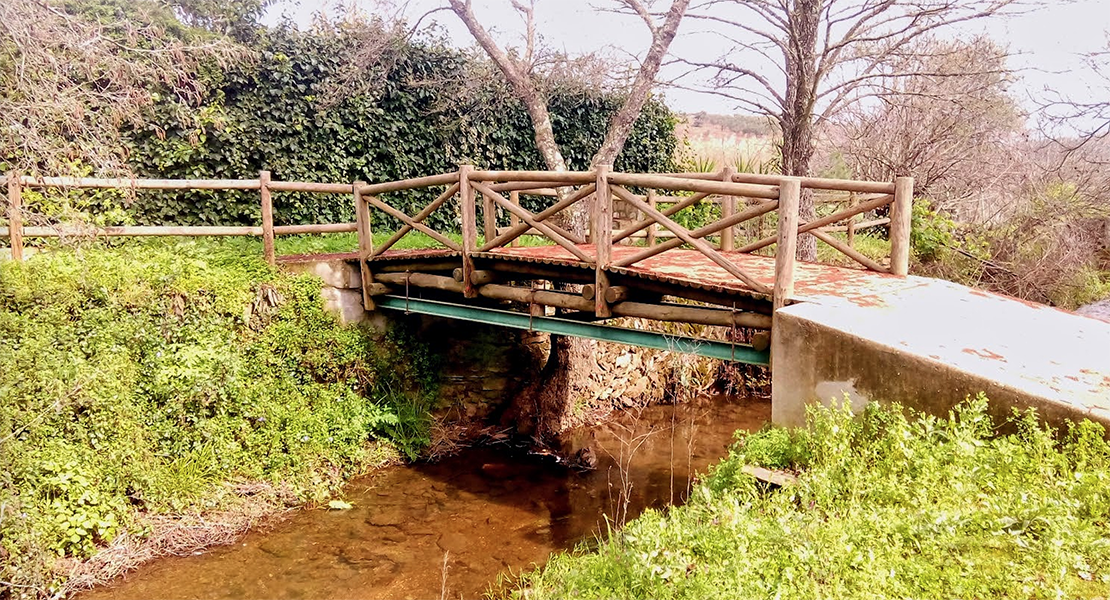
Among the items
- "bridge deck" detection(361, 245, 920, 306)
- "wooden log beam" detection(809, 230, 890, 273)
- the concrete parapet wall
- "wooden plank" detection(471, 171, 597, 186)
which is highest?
"wooden plank" detection(471, 171, 597, 186)

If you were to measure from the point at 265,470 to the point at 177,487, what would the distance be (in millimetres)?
833

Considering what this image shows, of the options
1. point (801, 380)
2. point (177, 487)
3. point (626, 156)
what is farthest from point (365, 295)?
point (626, 156)

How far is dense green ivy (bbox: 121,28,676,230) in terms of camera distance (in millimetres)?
9938

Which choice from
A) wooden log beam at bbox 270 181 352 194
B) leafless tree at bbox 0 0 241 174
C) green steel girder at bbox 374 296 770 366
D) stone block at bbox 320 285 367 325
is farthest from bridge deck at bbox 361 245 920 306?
leafless tree at bbox 0 0 241 174

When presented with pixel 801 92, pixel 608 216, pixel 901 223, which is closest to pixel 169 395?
pixel 608 216

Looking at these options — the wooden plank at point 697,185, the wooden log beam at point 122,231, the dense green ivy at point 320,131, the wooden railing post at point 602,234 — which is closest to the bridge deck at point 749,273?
the wooden railing post at point 602,234

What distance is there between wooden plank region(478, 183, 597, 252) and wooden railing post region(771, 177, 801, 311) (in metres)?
1.67

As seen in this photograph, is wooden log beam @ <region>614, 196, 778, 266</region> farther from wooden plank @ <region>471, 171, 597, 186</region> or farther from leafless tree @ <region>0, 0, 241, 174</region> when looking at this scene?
leafless tree @ <region>0, 0, 241, 174</region>

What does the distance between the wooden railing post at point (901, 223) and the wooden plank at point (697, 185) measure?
140 cm

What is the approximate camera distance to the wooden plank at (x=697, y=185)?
201 inches

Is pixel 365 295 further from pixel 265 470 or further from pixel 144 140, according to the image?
pixel 144 140

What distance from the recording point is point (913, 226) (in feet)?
41.4

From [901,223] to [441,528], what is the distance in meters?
4.92

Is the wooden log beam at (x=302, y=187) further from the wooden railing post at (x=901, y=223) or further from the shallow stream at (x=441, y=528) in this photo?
the wooden railing post at (x=901, y=223)
